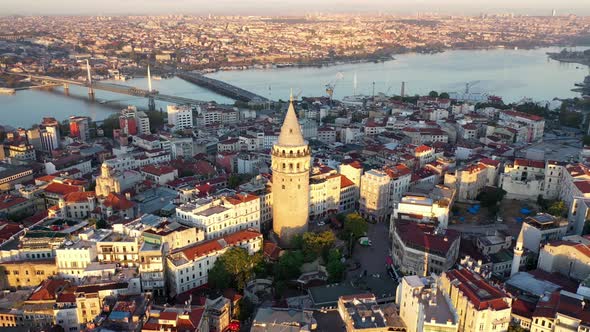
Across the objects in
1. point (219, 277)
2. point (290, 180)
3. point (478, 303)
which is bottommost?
point (219, 277)

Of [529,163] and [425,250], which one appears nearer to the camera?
[425,250]

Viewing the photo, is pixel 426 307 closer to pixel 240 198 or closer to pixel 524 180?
pixel 240 198

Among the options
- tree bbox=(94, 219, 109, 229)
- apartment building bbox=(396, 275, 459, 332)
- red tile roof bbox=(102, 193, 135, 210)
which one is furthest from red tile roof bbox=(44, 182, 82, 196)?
apartment building bbox=(396, 275, 459, 332)

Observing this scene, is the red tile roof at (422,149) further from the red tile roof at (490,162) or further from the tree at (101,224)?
the tree at (101,224)

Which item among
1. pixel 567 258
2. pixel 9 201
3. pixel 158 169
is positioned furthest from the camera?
pixel 158 169

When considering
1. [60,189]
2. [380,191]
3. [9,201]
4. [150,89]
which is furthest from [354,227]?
[150,89]

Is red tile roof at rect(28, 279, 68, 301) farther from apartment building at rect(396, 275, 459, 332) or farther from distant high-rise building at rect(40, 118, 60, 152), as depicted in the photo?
distant high-rise building at rect(40, 118, 60, 152)

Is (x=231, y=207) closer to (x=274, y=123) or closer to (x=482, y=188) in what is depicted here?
(x=482, y=188)
